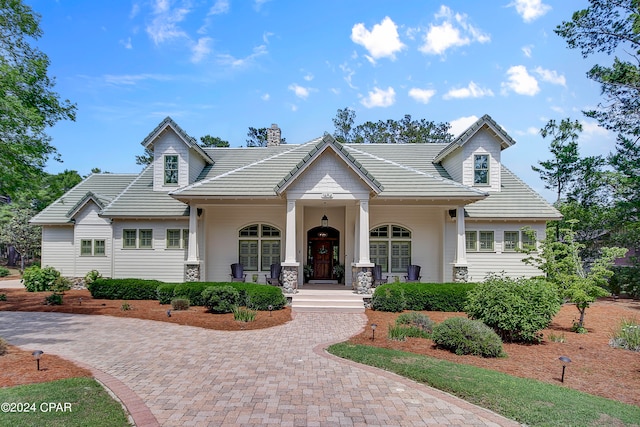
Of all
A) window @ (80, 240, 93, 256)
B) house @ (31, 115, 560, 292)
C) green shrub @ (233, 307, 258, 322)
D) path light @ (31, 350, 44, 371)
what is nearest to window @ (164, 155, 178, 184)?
house @ (31, 115, 560, 292)

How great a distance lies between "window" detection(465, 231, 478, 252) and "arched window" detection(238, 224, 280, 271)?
8731mm

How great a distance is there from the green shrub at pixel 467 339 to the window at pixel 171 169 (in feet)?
46.5

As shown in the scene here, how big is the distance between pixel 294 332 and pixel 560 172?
2352 centimetres

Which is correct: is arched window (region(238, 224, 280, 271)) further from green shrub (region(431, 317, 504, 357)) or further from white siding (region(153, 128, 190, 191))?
green shrub (region(431, 317, 504, 357))

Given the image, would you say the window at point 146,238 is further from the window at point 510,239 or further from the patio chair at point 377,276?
the window at point 510,239

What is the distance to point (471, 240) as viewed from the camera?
56.6ft

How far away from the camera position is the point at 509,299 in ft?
29.9

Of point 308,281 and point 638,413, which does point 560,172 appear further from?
point 638,413

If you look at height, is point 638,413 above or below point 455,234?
below

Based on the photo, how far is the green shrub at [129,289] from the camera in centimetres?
1551

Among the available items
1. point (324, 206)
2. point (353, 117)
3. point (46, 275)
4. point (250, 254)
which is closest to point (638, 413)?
point (324, 206)

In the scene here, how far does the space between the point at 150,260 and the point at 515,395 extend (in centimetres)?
1613

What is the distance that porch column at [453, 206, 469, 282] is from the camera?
15875mm

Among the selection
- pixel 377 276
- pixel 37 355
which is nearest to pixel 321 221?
pixel 377 276
